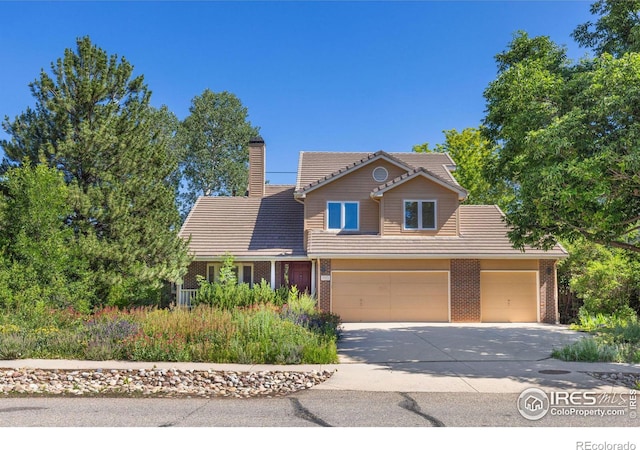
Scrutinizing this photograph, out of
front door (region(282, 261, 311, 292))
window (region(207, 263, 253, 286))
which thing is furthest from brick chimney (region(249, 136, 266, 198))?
front door (region(282, 261, 311, 292))

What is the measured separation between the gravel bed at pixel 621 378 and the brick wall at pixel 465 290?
11.0 meters

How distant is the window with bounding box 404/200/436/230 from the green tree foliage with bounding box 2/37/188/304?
10.3m

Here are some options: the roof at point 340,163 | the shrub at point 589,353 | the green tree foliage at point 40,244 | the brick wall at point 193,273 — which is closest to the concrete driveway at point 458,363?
the shrub at point 589,353

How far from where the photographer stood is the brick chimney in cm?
2598

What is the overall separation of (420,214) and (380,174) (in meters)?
2.65

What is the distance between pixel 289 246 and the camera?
22.0 metres

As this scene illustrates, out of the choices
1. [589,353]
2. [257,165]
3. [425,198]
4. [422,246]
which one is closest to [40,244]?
[257,165]

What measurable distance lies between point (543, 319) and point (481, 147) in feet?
53.7

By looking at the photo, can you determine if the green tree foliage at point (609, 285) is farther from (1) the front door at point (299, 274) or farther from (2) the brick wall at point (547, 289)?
(1) the front door at point (299, 274)

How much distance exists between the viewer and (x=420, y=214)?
2169cm

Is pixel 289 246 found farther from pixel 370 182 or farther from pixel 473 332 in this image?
pixel 473 332

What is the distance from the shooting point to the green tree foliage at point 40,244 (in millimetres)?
13719

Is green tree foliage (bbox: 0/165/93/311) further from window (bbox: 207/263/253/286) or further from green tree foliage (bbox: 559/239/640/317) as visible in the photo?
green tree foliage (bbox: 559/239/640/317)

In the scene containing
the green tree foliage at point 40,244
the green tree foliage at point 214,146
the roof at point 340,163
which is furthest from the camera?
the green tree foliage at point 214,146
